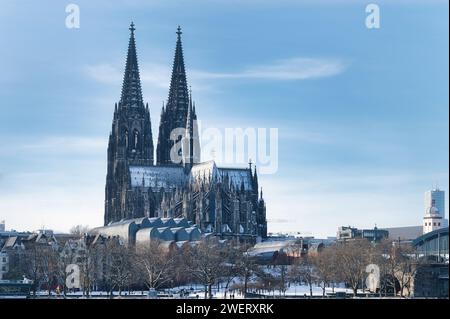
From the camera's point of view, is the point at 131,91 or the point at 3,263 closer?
the point at 3,263

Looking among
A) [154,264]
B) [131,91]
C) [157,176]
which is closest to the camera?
[154,264]

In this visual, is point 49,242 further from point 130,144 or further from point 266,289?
point 130,144

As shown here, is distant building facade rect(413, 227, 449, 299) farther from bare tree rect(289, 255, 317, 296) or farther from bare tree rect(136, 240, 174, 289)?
bare tree rect(136, 240, 174, 289)

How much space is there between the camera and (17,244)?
2645 inches

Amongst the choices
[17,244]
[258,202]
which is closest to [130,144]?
[258,202]

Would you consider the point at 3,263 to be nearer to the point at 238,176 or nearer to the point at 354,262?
the point at 354,262

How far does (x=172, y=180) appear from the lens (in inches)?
3270

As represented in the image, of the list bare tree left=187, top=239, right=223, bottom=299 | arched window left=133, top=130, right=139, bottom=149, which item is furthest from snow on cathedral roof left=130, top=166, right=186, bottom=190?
bare tree left=187, top=239, right=223, bottom=299

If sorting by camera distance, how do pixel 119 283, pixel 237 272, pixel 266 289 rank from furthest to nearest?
pixel 237 272
pixel 266 289
pixel 119 283

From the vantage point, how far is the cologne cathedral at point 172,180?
79.5 m

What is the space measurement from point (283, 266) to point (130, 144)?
74.1 feet

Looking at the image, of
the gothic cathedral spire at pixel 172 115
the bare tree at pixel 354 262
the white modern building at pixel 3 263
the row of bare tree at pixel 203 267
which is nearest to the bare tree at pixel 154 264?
the row of bare tree at pixel 203 267

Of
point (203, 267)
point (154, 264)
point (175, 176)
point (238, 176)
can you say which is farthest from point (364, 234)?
point (154, 264)

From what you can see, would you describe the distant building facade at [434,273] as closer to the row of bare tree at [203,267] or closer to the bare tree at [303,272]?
the row of bare tree at [203,267]
